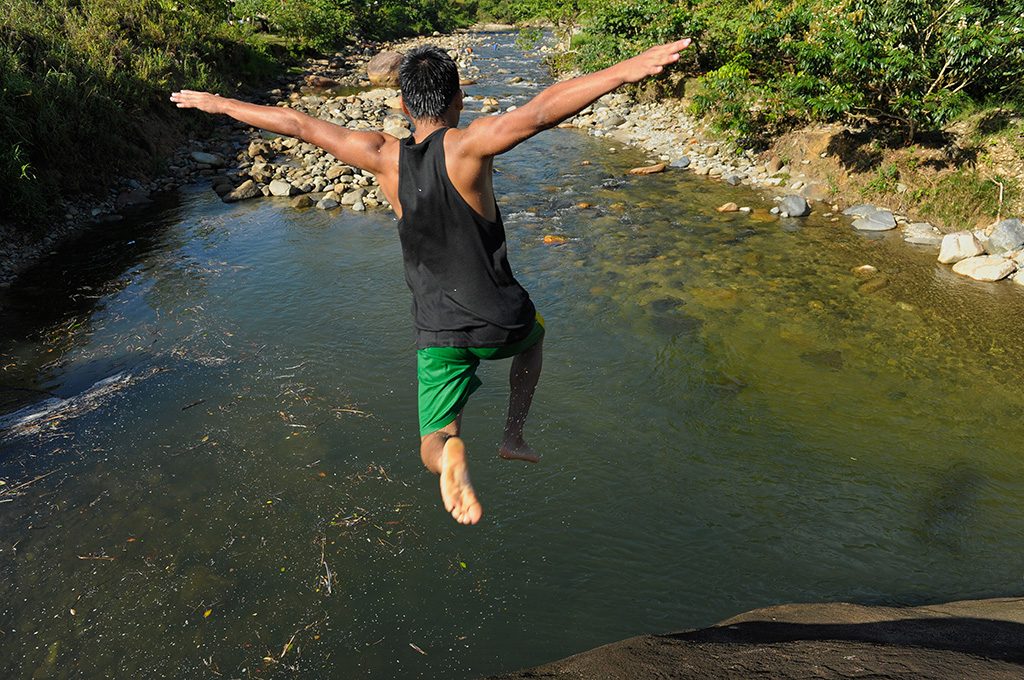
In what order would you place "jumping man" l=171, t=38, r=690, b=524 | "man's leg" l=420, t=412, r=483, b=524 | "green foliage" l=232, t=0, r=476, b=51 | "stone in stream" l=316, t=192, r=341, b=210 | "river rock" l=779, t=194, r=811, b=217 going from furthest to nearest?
"green foliage" l=232, t=0, r=476, b=51
"stone in stream" l=316, t=192, r=341, b=210
"river rock" l=779, t=194, r=811, b=217
"man's leg" l=420, t=412, r=483, b=524
"jumping man" l=171, t=38, r=690, b=524

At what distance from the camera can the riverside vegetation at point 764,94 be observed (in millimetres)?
9852

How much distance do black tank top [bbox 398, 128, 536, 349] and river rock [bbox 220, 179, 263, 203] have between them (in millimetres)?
11876

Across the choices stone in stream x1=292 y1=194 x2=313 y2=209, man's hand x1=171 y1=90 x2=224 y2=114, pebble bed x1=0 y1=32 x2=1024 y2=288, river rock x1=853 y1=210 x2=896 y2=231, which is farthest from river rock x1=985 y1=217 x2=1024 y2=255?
stone in stream x1=292 y1=194 x2=313 y2=209

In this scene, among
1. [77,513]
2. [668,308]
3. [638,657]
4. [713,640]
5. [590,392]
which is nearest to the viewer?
[638,657]

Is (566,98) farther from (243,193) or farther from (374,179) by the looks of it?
(374,179)

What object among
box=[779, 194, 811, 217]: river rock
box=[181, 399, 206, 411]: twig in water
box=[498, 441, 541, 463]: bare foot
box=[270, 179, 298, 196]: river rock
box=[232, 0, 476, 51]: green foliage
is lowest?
box=[779, 194, 811, 217]: river rock

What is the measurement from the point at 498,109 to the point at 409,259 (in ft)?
62.7

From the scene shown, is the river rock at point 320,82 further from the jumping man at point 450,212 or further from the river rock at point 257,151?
the jumping man at point 450,212

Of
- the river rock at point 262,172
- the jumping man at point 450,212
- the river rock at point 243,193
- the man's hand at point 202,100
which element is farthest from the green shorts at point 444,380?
the river rock at point 262,172

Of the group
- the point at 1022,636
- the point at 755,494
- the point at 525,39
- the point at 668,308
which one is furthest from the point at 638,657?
the point at 525,39

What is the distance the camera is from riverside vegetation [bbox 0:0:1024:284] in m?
9.85

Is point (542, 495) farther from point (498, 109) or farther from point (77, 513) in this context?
point (498, 109)

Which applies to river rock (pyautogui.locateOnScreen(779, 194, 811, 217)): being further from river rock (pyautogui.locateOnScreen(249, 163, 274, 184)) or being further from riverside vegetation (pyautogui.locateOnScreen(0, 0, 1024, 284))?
river rock (pyautogui.locateOnScreen(249, 163, 274, 184))

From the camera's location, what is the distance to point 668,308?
8609 millimetres
